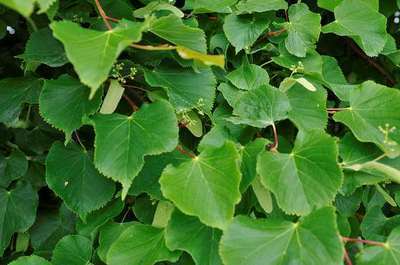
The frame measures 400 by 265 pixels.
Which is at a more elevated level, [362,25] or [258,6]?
[258,6]

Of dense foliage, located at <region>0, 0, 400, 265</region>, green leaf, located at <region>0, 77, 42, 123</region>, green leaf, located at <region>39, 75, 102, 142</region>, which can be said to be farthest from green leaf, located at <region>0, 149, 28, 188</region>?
green leaf, located at <region>39, 75, 102, 142</region>

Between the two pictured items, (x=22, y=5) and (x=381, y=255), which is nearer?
(x=22, y=5)

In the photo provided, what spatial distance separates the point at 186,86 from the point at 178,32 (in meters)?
0.17

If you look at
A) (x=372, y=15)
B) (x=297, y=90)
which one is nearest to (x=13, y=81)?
(x=297, y=90)

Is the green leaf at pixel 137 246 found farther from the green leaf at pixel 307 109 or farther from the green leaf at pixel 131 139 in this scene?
the green leaf at pixel 307 109

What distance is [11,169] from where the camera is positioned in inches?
56.8

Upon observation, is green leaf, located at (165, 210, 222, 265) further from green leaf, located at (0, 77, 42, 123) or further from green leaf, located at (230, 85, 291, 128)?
green leaf, located at (0, 77, 42, 123)

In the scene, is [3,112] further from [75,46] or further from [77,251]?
[75,46]

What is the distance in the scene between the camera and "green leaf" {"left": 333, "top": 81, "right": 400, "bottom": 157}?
1149mm

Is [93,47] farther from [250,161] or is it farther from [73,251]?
[73,251]

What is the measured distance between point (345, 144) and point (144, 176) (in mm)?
458

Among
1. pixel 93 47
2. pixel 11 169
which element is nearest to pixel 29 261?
pixel 11 169

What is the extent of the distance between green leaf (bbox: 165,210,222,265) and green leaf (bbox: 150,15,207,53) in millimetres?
347

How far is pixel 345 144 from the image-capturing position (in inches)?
46.8
